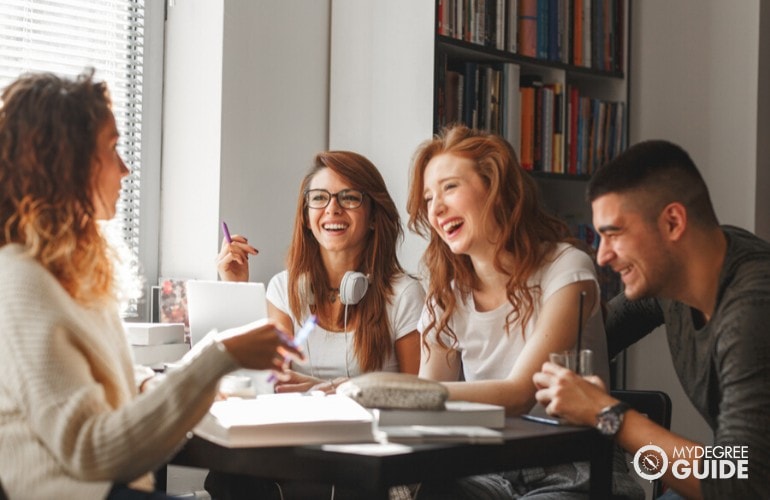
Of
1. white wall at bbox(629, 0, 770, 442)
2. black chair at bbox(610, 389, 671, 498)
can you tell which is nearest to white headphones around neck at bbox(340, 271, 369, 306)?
black chair at bbox(610, 389, 671, 498)

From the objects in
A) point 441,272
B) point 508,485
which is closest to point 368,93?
point 441,272

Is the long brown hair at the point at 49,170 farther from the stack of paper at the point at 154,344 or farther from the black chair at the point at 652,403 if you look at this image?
the black chair at the point at 652,403

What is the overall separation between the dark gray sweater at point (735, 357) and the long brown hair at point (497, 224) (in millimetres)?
402

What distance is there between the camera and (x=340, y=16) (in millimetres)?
3436

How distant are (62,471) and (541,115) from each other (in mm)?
2524

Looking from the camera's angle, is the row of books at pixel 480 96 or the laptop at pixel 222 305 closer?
the laptop at pixel 222 305

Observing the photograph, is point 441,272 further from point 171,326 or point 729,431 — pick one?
point 729,431

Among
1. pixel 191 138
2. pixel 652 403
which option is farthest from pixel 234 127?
pixel 652 403

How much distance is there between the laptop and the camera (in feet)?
6.94

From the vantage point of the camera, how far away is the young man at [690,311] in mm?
1637

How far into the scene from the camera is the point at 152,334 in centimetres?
253

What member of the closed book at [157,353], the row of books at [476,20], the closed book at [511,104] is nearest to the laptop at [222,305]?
the closed book at [157,353]

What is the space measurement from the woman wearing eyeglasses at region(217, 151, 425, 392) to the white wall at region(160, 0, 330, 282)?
13.1 inches

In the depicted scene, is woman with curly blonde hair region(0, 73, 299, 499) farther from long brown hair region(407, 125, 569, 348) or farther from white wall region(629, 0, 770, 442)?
white wall region(629, 0, 770, 442)
